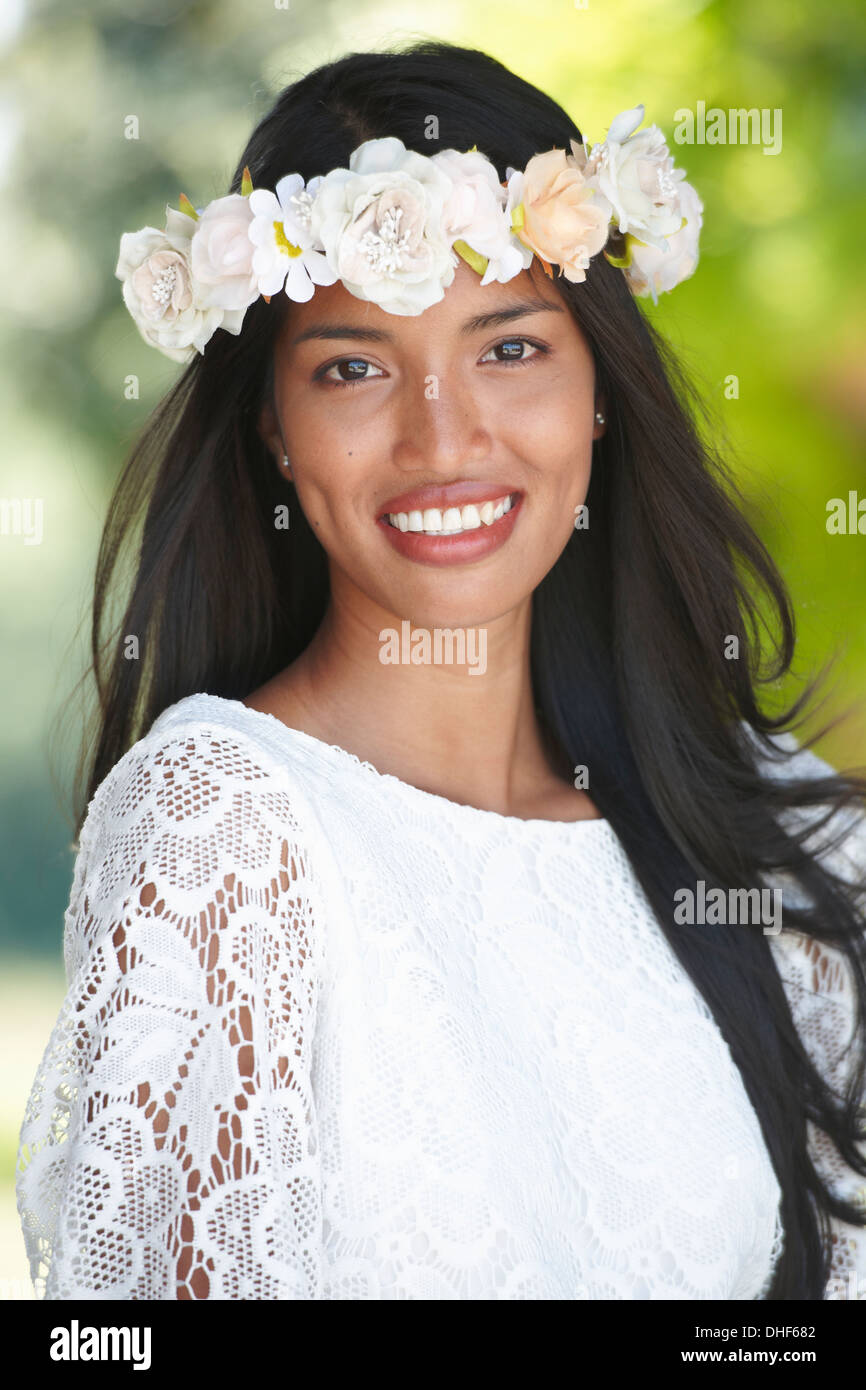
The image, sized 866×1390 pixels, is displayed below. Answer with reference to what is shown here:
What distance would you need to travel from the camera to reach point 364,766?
1.92 meters

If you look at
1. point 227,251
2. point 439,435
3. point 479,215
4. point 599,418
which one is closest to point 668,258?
point 599,418

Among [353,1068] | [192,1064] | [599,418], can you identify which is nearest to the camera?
[192,1064]

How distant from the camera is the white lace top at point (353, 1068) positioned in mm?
1491

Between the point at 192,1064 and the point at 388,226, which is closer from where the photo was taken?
the point at 192,1064

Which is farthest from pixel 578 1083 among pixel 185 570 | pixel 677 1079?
pixel 185 570

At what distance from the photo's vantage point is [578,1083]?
184 cm

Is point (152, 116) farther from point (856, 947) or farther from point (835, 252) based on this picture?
point (856, 947)

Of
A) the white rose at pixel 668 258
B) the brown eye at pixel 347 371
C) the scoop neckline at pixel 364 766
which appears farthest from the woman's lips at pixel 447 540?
the white rose at pixel 668 258

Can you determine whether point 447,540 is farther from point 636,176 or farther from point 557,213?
point 636,176

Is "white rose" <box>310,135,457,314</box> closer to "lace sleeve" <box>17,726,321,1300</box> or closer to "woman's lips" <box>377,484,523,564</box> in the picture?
"woman's lips" <box>377,484,523,564</box>

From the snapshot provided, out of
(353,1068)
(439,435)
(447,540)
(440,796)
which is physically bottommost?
(353,1068)

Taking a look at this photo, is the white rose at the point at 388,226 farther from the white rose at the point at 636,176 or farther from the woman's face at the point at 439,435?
the white rose at the point at 636,176

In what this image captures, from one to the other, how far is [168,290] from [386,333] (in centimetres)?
28

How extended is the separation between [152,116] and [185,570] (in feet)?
9.93
